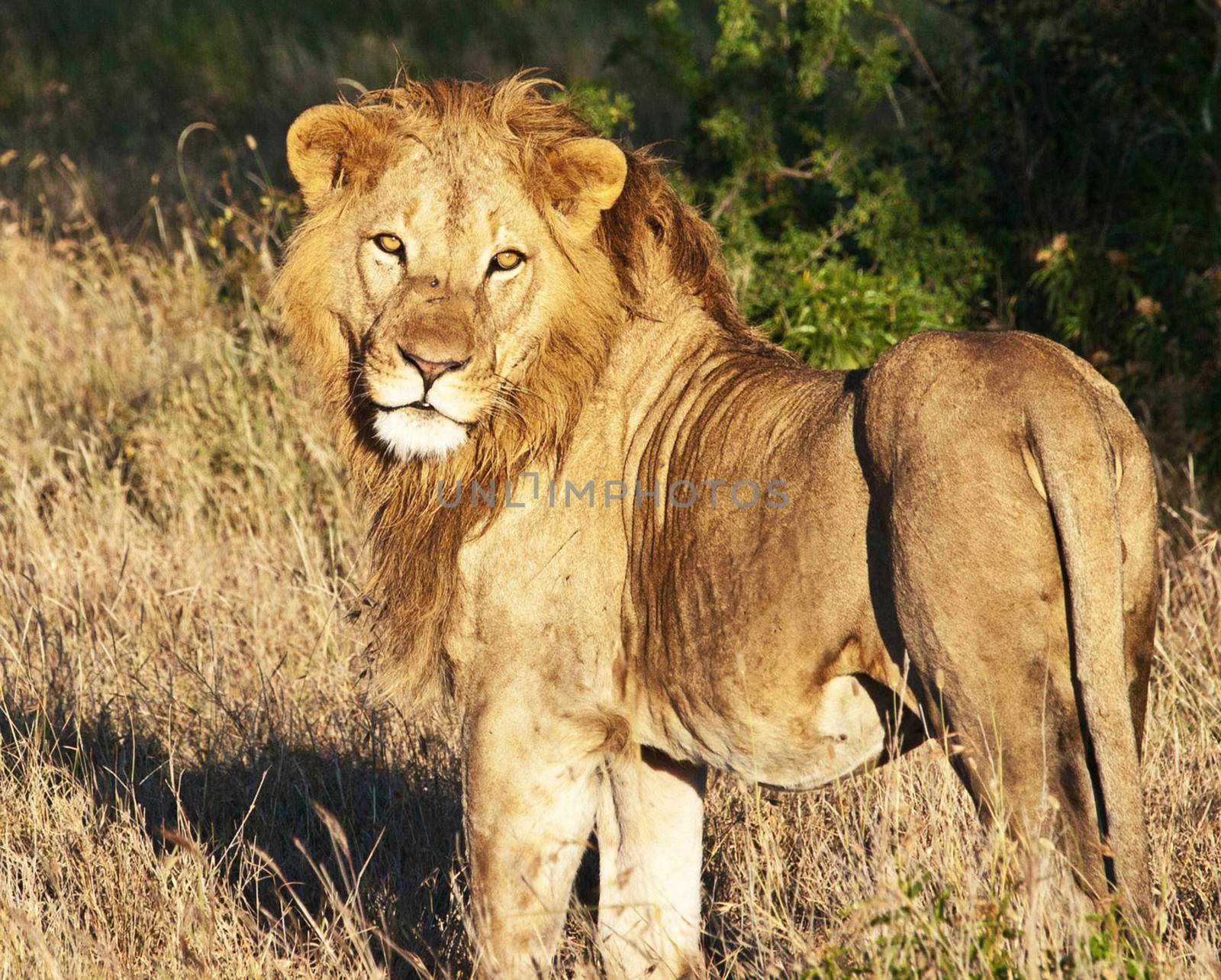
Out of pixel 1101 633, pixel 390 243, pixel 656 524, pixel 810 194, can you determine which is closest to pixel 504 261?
pixel 390 243

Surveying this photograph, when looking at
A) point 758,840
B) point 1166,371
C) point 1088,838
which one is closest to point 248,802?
point 758,840

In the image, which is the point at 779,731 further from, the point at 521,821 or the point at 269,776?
the point at 269,776

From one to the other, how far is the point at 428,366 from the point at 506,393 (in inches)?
8.4

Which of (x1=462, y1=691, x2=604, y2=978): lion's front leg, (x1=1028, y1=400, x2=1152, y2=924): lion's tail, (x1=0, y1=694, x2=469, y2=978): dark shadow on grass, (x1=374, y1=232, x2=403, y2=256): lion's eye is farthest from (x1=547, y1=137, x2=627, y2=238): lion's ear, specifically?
(x1=0, y1=694, x2=469, y2=978): dark shadow on grass

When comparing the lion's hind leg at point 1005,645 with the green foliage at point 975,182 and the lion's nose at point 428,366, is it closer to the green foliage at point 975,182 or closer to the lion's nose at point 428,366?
the lion's nose at point 428,366

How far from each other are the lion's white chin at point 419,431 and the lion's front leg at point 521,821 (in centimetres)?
51

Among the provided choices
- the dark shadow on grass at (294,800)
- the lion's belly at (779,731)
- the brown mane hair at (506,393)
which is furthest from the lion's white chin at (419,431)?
the dark shadow on grass at (294,800)

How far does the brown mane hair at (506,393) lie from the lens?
3031mm

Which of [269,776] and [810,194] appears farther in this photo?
[810,194]

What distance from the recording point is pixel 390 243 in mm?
3002

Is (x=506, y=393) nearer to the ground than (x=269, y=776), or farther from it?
farther from it

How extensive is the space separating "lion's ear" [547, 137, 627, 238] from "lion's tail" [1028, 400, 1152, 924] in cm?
116

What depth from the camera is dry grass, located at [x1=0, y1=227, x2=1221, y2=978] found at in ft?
9.34

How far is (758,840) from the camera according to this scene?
3.85m
